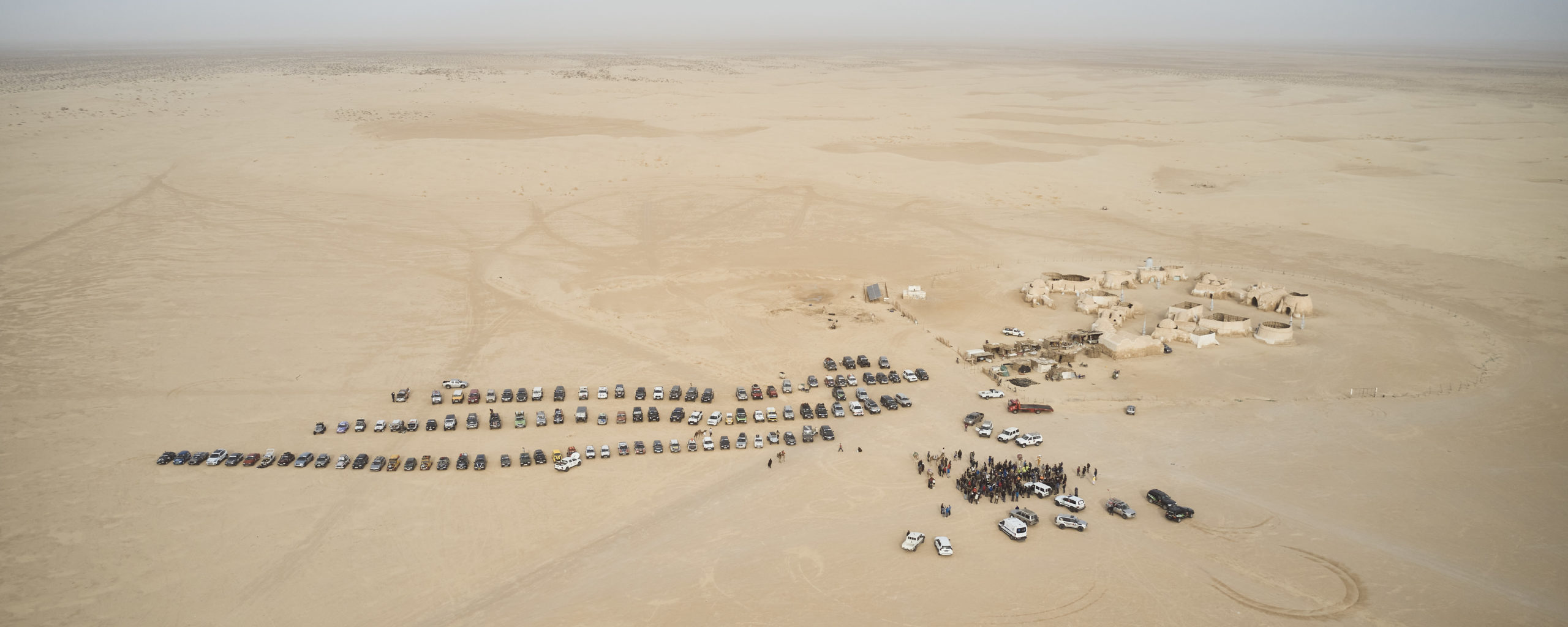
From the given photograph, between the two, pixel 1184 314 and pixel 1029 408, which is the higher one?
pixel 1184 314

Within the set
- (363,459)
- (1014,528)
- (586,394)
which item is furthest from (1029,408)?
(363,459)

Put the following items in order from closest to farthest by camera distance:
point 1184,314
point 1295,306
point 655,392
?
point 655,392 → point 1184,314 → point 1295,306

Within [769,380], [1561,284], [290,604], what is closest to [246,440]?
[290,604]

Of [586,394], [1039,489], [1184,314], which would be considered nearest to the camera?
[1039,489]

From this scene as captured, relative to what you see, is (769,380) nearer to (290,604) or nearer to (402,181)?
(290,604)

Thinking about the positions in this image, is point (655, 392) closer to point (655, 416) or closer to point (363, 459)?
point (655, 416)

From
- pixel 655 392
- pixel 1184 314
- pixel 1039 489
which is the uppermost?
pixel 1184 314

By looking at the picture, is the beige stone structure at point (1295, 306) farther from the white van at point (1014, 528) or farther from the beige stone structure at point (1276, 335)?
the white van at point (1014, 528)
